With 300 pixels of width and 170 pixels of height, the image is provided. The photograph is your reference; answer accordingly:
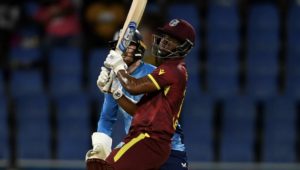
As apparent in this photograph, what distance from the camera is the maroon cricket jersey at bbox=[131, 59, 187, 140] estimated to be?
16.9 ft

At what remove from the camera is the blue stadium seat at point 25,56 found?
31.2ft

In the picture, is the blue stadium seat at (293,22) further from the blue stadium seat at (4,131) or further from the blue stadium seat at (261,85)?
the blue stadium seat at (4,131)

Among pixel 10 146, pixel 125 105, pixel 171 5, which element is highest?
pixel 171 5

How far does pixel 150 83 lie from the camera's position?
5121 mm

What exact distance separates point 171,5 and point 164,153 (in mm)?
4699

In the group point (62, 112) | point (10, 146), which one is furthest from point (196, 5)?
point (10, 146)

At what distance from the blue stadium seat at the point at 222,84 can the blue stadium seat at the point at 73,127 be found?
1.28 m

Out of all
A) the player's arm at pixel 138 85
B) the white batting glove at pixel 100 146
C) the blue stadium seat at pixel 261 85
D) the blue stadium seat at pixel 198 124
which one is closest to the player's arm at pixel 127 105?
the player's arm at pixel 138 85

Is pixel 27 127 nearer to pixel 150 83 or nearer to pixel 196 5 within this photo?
pixel 196 5

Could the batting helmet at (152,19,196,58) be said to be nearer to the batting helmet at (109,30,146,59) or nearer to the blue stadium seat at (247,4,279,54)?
the batting helmet at (109,30,146,59)

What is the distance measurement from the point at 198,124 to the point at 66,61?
5.22 feet

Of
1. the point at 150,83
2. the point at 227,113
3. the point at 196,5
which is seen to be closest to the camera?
the point at 150,83

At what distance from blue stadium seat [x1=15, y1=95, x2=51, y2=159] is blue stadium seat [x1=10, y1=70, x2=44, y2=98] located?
0.67 ft

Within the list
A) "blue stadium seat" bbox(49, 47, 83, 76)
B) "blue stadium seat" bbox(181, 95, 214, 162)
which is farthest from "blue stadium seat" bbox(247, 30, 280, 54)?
"blue stadium seat" bbox(49, 47, 83, 76)
